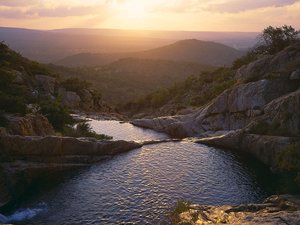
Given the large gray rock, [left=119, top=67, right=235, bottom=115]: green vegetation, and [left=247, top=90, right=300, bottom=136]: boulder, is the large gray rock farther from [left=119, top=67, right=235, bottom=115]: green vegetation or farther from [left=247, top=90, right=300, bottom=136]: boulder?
[left=119, top=67, right=235, bottom=115]: green vegetation

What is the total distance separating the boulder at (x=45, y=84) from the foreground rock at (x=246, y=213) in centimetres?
7334

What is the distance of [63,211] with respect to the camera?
31406 mm

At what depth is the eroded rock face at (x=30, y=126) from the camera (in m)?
42.7

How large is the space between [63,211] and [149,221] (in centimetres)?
740

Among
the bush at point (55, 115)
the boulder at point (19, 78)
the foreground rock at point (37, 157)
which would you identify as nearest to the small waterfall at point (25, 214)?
the foreground rock at point (37, 157)

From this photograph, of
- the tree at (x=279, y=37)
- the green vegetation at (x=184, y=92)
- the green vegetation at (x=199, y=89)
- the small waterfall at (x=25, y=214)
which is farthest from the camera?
the green vegetation at (x=184, y=92)

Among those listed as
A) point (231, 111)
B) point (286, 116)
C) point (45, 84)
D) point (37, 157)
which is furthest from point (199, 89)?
point (37, 157)

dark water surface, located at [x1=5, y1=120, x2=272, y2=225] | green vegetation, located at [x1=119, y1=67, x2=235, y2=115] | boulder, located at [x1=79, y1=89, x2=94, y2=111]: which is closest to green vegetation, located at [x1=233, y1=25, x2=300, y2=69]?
green vegetation, located at [x1=119, y1=67, x2=235, y2=115]

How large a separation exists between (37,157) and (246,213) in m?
24.0

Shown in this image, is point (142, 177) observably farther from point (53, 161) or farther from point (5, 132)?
point (5, 132)

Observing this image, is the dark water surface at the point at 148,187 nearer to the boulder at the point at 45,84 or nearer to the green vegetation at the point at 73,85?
the boulder at the point at 45,84

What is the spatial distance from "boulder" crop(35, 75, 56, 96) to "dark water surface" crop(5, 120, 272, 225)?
2103 inches

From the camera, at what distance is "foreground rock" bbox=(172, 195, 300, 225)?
23797mm

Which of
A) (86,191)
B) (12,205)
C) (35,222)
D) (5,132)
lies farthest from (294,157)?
(5,132)
